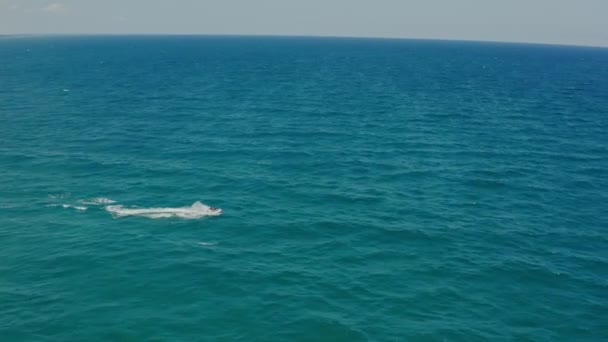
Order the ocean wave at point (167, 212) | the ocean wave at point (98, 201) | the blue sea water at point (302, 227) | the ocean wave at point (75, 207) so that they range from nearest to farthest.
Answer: the blue sea water at point (302, 227) < the ocean wave at point (167, 212) < the ocean wave at point (75, 207) < the ocean wave at point (98, 201)

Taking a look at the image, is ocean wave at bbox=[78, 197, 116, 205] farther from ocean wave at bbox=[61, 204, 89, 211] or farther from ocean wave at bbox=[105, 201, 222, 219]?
ocean wave at bbox=[105, 201, 222, 219]

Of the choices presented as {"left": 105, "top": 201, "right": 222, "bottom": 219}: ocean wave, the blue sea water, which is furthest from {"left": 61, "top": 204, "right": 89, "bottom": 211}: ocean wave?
{"left": 105, "top": 201, "right": 222, "bottom": 219}: ocean wave

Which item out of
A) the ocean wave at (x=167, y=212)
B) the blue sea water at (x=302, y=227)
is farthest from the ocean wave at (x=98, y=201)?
the ocean wave at (x=167, y=212)

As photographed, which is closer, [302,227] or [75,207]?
[302,227]

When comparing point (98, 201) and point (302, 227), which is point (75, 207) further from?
point (302, 227)

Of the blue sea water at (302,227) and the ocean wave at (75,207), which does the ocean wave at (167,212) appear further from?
the ocean wave at (75,207)

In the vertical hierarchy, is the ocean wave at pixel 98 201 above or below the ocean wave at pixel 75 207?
above

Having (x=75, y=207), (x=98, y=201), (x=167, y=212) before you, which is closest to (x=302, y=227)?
(x=167, y=212)
